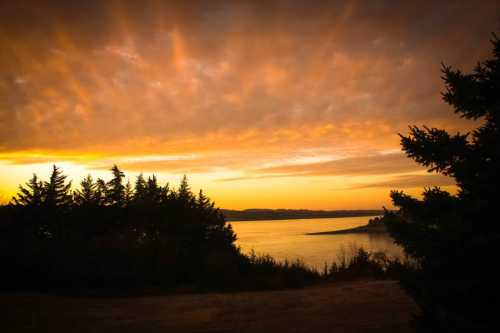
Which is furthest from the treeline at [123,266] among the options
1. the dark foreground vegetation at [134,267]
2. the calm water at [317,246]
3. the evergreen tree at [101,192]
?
the evergreen tree at [101,192]

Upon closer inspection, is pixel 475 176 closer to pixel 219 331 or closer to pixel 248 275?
pixel 219 331

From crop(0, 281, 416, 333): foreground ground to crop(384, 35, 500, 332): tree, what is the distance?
4.19 ft

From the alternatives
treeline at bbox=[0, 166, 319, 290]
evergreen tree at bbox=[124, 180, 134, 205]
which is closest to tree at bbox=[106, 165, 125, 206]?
evergreen tree at bbox=[124, 180, 134, 205]

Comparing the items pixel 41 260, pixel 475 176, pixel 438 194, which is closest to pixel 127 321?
pixel 41 260

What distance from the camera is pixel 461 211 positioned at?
13.5 feet

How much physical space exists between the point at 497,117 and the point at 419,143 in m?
0.93

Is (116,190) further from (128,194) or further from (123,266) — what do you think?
(123,266)

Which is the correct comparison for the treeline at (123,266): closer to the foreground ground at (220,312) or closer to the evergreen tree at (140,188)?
the foreground ground at (220,312)

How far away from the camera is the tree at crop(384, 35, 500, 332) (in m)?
3.83

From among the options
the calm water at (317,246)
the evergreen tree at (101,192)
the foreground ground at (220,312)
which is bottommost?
the calm water at (317,246)

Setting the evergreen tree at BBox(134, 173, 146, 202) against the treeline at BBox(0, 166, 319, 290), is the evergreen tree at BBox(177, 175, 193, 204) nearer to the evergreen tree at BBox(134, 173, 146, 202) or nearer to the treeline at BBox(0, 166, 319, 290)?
the evergreen tree at BBox(134, 173, 146, 202)

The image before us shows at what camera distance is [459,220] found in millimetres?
3799

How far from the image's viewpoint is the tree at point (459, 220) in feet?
12.6

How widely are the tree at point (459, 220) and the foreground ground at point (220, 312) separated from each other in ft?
4.19
